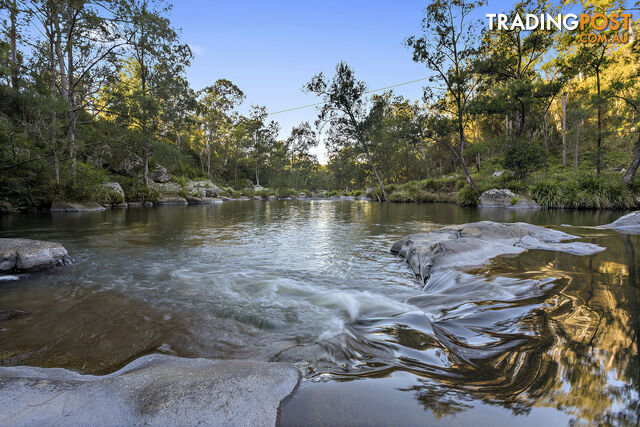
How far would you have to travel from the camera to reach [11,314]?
2463 millimetres

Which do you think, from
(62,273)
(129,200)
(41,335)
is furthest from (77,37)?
(41,335)

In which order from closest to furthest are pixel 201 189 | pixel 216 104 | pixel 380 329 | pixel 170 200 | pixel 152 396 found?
pixel 152 396, pixel 380 329, pixel 170 200, pixel 201 189, pixel 216 104

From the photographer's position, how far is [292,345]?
6.67 ft

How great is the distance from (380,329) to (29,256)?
16.0ft

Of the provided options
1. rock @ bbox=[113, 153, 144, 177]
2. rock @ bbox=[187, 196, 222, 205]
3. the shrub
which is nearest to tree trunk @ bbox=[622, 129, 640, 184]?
the shrub

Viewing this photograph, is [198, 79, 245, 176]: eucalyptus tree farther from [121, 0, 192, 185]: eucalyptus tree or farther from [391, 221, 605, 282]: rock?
[391, 221, 605, 282]: rock

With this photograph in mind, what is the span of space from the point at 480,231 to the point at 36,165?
659 inches

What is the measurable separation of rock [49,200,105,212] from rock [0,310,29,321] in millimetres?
14172

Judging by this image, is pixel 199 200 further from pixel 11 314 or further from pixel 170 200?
pixel 11 314

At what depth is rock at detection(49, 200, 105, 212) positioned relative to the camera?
13.1 m

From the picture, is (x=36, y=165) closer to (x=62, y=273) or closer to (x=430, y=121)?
(x=62, y=273)

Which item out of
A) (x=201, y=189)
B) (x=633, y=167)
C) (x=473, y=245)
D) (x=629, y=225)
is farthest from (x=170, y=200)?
(x=633, y=167)

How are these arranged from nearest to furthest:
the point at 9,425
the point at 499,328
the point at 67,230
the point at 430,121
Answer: the point at 9,425 → the point at 499,328 → the point at 67,230 → the point at 430,121

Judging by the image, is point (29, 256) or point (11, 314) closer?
point (11, 314)
